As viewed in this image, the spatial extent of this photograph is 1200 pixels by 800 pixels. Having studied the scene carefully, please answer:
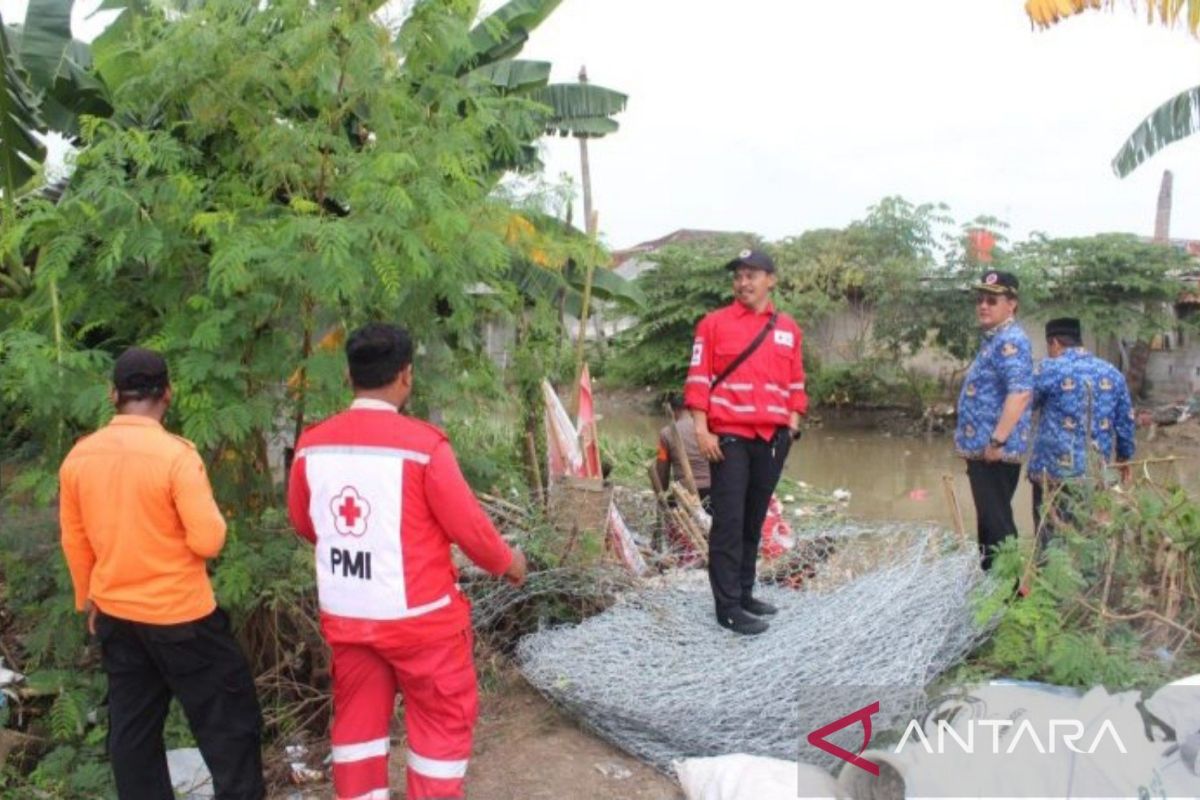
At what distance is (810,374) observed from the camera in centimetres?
2012

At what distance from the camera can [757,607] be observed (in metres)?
4.67

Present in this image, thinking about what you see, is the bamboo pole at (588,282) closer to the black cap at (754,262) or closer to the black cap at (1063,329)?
the black cap at (754,262)

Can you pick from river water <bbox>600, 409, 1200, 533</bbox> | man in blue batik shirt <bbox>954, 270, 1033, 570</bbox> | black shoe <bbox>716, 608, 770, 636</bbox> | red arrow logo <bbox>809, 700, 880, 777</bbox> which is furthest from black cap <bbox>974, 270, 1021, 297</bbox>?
river water <bbox>600, 409, 1200, 533</bbox>

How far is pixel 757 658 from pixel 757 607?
63cm

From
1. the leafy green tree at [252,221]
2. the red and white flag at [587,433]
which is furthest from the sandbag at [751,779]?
the red and white flag at [587,433]

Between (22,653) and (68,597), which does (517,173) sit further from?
(22,653)

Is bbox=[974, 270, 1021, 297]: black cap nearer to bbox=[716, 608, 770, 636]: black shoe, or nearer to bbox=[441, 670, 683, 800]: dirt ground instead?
bbox=[716, 608, 770, 636]: black shoe

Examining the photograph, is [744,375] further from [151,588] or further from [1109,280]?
[1109,280]

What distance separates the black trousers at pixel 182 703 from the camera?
3.30m

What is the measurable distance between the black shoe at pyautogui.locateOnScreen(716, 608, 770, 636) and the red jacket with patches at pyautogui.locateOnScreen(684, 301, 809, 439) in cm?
79

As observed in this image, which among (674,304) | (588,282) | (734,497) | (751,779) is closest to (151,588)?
(751,779)

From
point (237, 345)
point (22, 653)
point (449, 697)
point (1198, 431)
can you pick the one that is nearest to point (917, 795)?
point (449, 697)

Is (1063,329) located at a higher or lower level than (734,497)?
higher

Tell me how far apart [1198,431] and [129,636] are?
A: 59.6 feet
